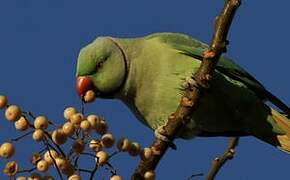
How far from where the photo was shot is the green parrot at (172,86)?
394 centimetres

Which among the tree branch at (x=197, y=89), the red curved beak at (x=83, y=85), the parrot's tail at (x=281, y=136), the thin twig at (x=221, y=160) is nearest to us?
the tree branch at (x=197, y=89)

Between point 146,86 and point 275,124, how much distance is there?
42.1 inches

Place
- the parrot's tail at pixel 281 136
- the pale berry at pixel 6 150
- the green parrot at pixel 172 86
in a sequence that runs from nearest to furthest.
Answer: the pale berry at pixel 6 150 → the green parrot at pixel 172 86 → the parrot's tail at pixel 281 136

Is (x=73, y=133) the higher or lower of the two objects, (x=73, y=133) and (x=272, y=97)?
the higher

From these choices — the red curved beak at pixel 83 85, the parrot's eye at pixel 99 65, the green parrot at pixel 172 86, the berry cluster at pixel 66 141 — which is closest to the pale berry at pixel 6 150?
the berry cluster at pixel 66 141

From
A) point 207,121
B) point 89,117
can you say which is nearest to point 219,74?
point 207,121

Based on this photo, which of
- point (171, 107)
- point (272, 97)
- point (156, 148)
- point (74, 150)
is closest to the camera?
point (74, 150)

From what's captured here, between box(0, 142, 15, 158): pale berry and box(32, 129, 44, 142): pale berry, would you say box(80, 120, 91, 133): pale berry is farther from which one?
box(0, 142, 15, 158): pale berry

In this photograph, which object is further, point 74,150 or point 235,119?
point 235,119

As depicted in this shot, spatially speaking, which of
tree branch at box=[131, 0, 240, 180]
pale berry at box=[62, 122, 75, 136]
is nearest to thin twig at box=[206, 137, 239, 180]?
tree branch at box=[131, 0, 240, 180]

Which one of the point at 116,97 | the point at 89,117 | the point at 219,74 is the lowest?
the point at 116,97

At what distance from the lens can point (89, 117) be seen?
92.3 inches

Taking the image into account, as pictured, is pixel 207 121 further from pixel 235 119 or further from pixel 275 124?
pixel 275 124

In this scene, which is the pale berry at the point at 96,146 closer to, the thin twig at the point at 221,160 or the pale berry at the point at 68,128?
the pale berry at the point at 68,128
